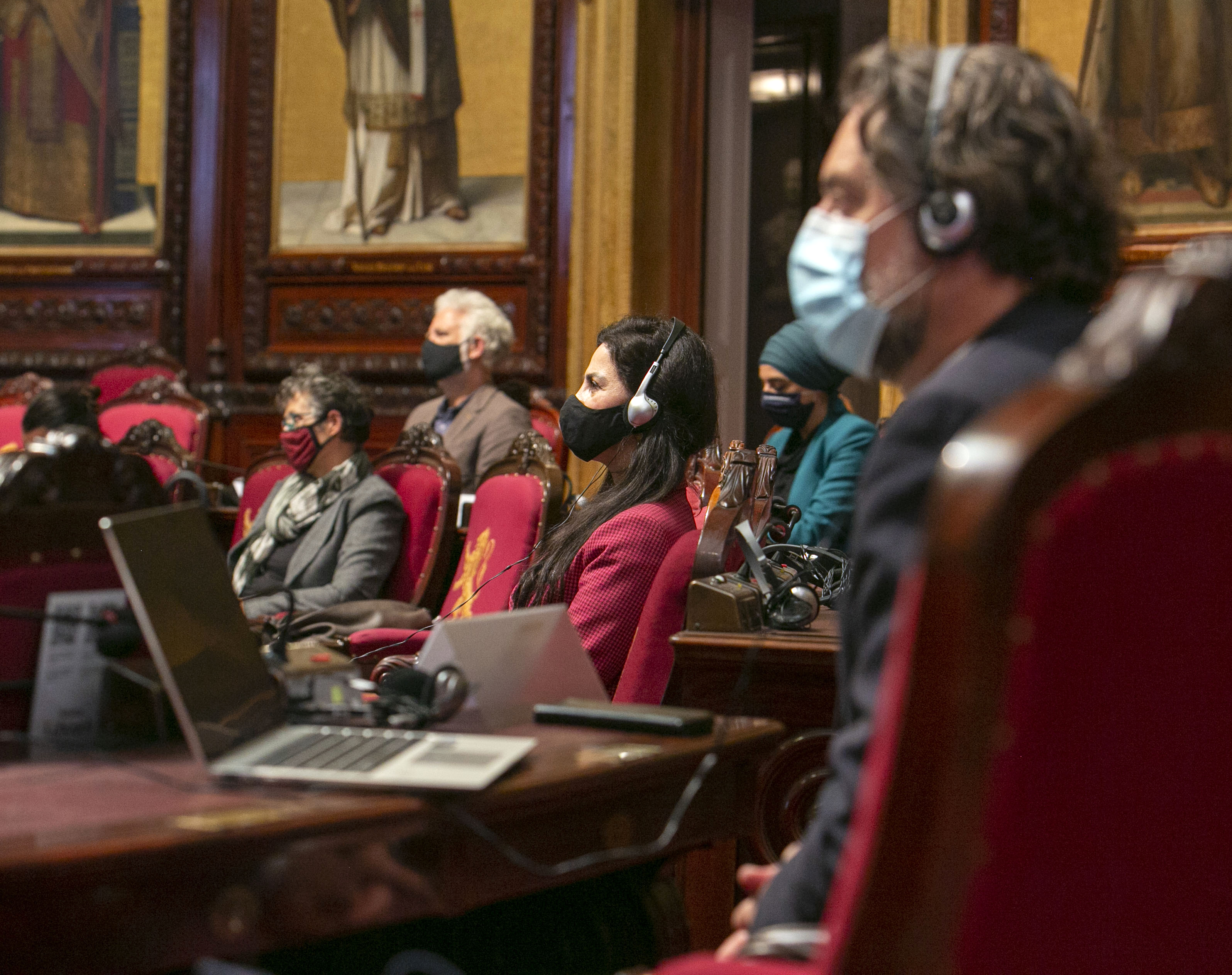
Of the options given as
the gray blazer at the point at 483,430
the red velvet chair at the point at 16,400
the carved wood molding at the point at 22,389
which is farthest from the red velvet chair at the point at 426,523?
the carved wood molding at the point at 22,389

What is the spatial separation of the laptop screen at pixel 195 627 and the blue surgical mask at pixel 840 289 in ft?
2.39

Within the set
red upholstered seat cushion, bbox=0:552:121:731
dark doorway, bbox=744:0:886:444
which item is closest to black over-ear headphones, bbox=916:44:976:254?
red upholstered seat cushion, bbox=0:552:121:731

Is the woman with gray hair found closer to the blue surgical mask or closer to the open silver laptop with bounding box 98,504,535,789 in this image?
the open silver laptop with bounding box 98,504,535,789

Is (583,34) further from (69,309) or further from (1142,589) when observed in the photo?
(1142,589)

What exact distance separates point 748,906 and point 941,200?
67cm

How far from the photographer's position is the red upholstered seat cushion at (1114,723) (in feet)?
2.59

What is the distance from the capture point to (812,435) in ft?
15.0

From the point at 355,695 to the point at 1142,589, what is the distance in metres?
1.03

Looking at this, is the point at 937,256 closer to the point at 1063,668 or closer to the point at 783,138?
the point at 1063,668

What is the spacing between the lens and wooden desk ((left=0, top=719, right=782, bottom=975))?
1.01m

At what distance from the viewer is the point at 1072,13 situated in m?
5.45

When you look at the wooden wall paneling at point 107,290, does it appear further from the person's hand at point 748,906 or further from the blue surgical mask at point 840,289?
the person's hand at point 748,906

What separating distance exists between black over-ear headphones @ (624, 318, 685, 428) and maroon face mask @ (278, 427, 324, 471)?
1871mm

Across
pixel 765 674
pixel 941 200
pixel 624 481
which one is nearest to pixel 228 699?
pixel 941 200
